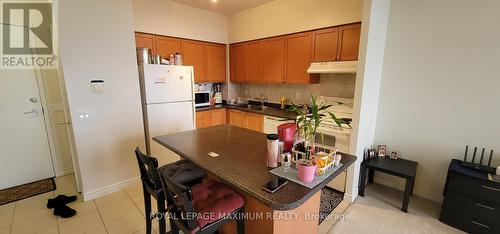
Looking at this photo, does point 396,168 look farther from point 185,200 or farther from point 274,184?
point 185,200

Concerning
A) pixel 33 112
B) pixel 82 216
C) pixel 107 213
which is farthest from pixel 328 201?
pixel 33 112

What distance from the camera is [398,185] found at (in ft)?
9.07

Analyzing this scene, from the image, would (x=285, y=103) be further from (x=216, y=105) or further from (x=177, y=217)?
(x=177, y=217)

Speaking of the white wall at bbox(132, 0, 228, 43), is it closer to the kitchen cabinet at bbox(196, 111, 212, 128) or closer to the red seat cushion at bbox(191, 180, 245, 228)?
the kitchen cabinet at bbox(196, 111, 212, 128)

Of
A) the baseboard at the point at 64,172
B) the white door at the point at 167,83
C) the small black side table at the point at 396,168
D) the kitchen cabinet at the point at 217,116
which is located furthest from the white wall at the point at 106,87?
the small black side table at the point at 396,168

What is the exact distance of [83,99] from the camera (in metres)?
2.40

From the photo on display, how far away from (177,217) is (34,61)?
310 centimetres

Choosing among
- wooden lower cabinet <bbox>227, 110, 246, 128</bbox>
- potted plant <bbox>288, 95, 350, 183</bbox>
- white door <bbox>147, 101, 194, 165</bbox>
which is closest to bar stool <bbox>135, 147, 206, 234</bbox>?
potted plant <bbox>288, 95, 350, 183</bbox>

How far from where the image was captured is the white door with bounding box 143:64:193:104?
9.40 ft

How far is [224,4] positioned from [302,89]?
6.55ft

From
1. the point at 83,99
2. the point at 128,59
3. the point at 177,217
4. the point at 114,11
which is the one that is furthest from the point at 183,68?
the point at 177,217

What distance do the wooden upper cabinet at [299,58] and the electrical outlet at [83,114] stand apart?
279 cm

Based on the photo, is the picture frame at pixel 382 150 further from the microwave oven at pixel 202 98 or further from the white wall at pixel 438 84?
the microwave oven at pixel 202 98

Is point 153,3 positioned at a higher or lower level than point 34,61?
higher
